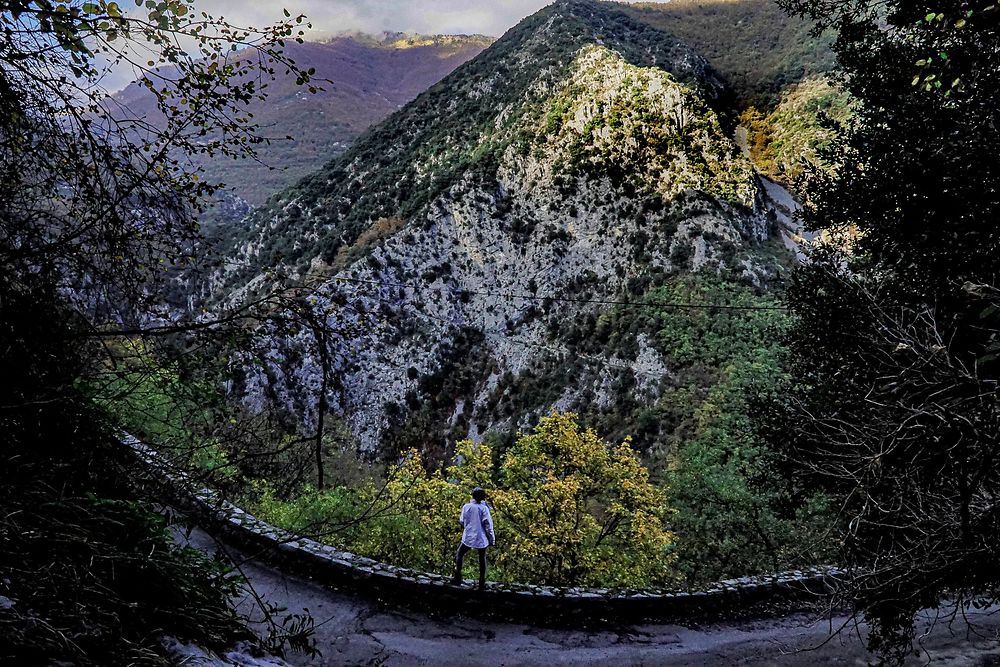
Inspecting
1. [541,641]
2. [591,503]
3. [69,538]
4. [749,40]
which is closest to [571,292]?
[591,503]

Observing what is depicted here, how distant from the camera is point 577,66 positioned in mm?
51719

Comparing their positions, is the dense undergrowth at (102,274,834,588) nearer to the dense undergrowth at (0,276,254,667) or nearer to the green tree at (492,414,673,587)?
the green tree at (492,414,673,587)

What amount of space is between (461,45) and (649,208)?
149137mm

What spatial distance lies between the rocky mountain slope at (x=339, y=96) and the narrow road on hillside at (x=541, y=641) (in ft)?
249

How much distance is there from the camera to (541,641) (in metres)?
7.11

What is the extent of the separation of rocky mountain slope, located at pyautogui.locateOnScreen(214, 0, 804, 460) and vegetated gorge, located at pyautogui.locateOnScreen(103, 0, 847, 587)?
0.64 feet

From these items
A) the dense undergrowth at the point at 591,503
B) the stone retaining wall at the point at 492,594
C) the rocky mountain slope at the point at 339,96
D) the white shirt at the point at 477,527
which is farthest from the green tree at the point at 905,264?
the rocky mountain slope at the point at 339,96

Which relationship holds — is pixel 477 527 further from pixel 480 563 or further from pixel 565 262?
pixel 565 262

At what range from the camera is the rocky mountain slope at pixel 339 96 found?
96.6 meters

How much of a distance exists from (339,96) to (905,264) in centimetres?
13269

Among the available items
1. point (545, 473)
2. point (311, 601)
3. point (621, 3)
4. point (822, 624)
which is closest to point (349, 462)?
point (545, 473)

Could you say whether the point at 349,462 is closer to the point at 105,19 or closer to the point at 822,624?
the point at 822,624

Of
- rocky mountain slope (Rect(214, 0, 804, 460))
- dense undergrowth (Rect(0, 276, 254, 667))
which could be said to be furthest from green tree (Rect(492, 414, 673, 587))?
rocky mountain slope (Rect(214, 0, 804, 460))

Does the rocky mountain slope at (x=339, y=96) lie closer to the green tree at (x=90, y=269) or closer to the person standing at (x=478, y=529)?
the person standing at (x=478, y=529)
